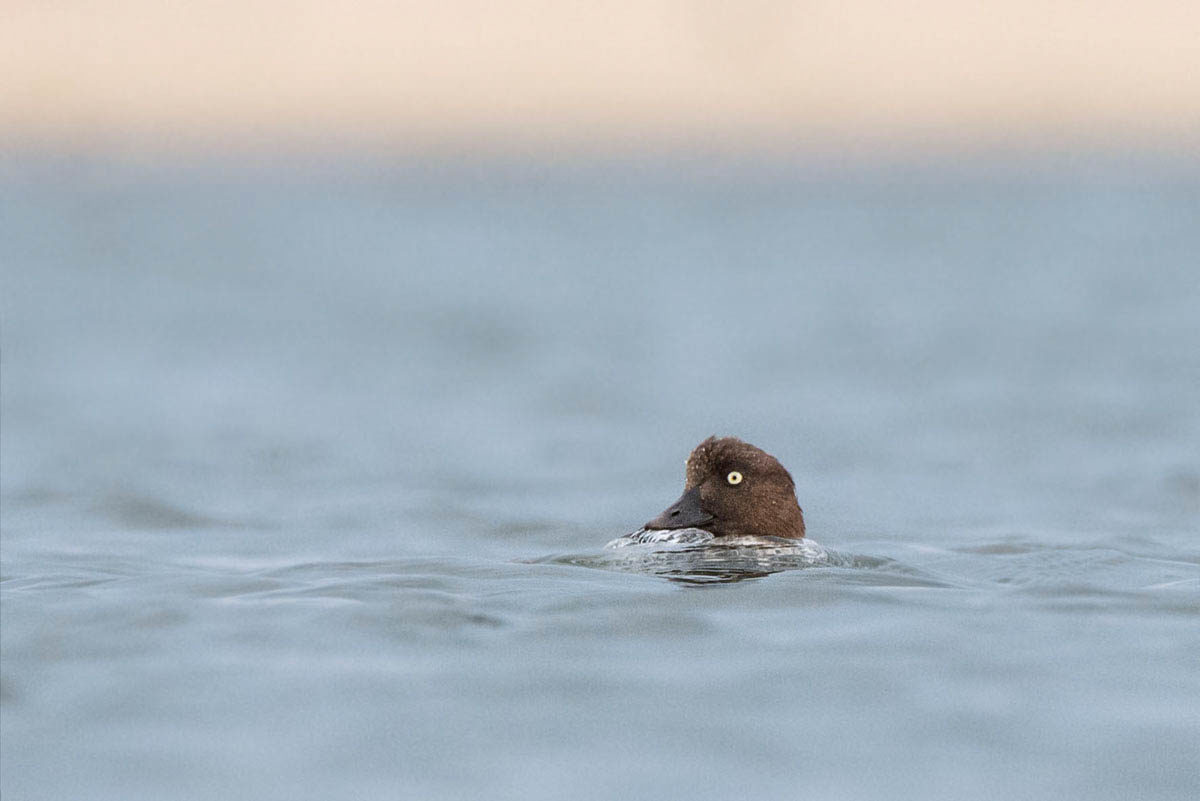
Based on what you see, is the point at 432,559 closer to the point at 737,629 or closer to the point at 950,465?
the point at 737,629

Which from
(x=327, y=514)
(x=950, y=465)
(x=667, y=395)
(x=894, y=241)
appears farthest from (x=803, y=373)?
(x=894, y=241)

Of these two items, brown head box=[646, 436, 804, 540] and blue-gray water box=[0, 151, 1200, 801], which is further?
brown head box=[646, 436, 804, 540]

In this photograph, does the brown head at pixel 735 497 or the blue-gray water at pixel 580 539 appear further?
the brown head at pixel 735 497

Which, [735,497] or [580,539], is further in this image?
[580,539]
